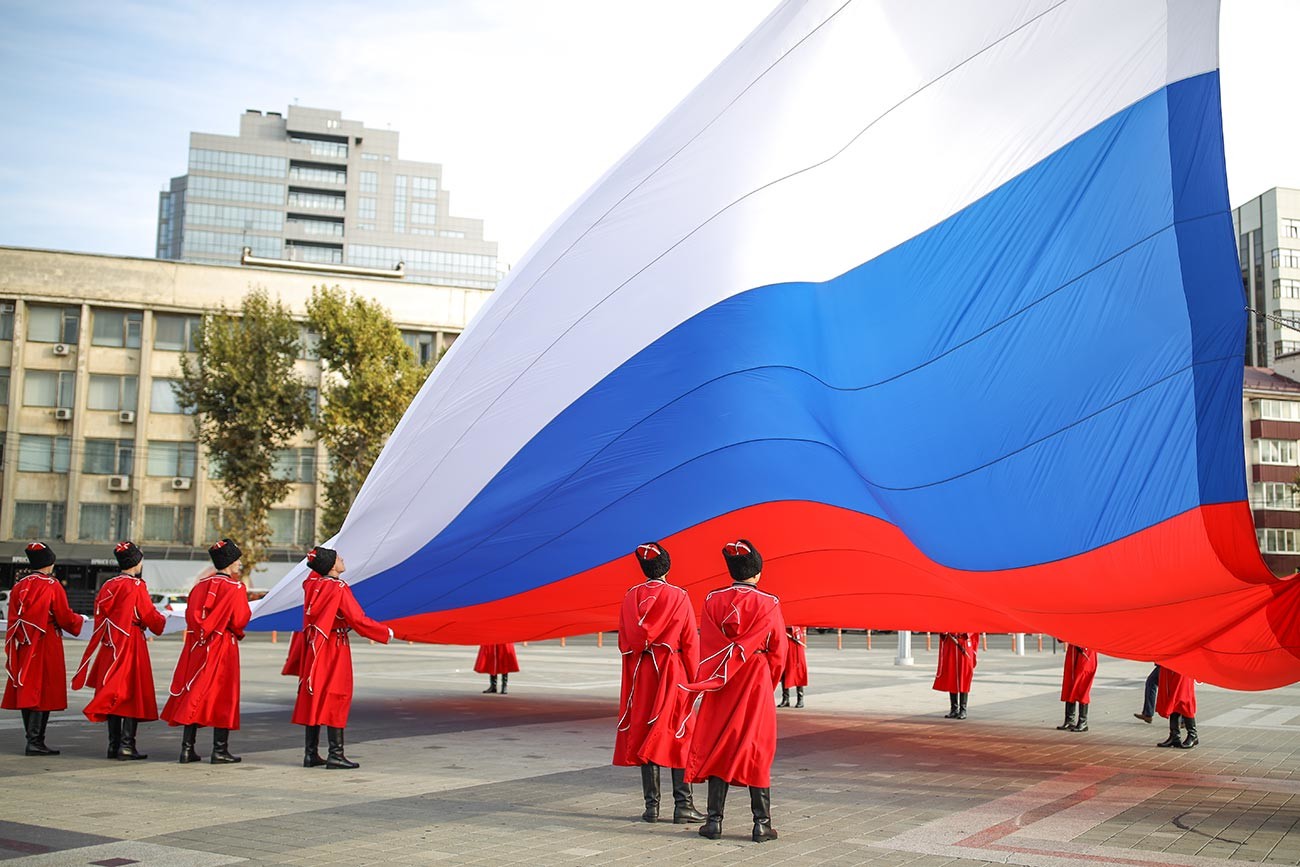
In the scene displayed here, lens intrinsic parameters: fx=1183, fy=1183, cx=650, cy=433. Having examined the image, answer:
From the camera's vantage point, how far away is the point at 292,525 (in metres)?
50.3

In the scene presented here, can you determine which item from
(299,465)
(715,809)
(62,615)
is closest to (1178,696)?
(715,809)

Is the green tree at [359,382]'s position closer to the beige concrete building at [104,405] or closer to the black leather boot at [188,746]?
the beige concrete building at [104,405]

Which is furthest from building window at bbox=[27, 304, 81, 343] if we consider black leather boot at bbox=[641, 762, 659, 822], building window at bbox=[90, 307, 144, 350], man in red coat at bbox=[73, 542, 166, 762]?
black leather boot at bbox=[641, 762, 659, 822]

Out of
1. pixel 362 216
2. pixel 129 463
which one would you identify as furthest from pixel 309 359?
pixel 362 216

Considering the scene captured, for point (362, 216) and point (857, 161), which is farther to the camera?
point (362, 216)

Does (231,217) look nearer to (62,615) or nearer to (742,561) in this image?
(62,615)

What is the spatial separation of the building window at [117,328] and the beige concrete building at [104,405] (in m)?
0.04

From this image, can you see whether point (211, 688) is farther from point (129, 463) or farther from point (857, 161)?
point (129, 463)

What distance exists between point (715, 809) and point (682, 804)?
0.57m

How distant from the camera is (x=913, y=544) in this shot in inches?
355

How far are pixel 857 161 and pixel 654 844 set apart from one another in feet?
17.9

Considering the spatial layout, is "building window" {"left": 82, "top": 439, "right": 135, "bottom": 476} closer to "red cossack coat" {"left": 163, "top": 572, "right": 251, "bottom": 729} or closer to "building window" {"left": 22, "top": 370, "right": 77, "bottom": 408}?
"building window" {"left": 22, "top": 370, "right": 77, "bottom": 408}

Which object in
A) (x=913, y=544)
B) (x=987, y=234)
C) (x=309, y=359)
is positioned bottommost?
(x=913, y=544)

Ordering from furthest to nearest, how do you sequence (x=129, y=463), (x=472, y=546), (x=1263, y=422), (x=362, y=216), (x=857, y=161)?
(x=362, y=216), (x=1263, y=422), (x=129, y=463), (x=472, y=546), (x=857, y=161)
